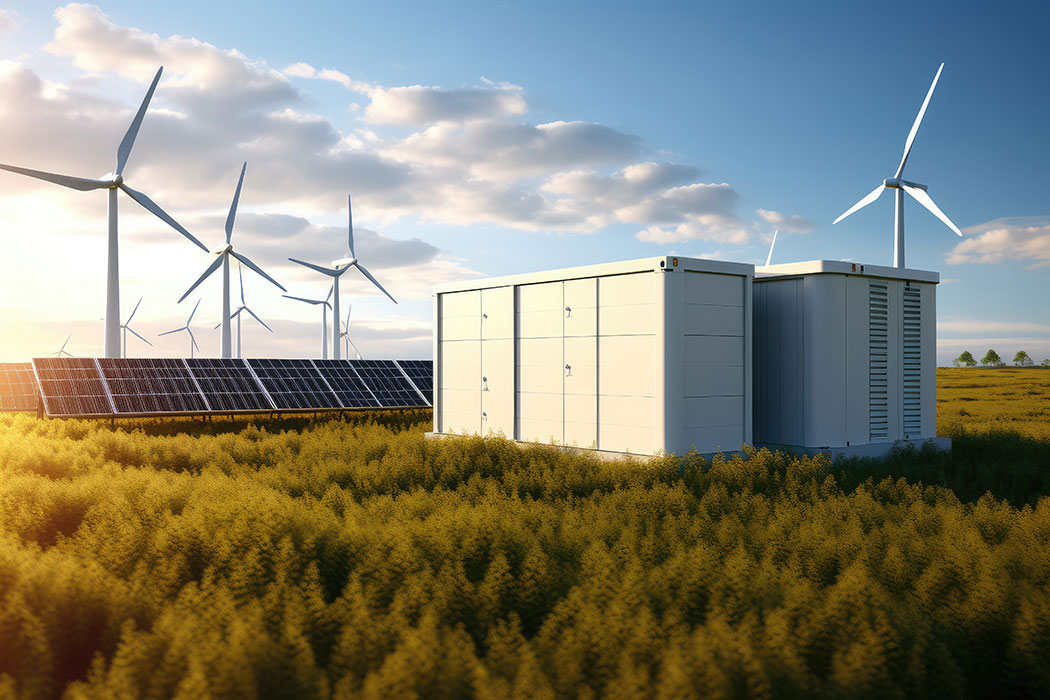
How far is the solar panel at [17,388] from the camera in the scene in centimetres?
3212

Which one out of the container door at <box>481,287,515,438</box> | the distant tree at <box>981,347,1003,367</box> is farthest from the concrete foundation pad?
the distant tree at <box>981,347,1003,367</box>

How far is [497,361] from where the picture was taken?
67.6ft

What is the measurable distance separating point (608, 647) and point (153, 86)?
39167 millimetres

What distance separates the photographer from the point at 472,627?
22.7 ft

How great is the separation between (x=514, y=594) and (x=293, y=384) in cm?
2673

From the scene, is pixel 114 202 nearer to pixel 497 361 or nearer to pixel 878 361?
pixel 497 361

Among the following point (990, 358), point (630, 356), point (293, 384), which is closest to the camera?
point (630, 356)

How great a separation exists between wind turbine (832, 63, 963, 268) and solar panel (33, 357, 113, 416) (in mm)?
31587

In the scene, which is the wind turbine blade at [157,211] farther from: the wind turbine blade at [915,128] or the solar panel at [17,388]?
the wind turbine blade at [915,128]

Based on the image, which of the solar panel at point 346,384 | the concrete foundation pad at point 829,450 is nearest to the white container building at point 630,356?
the concrete foundation pad at point 829,450

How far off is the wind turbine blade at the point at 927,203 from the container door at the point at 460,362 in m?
21.0

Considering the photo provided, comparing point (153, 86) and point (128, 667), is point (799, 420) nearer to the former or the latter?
point (128, 667)

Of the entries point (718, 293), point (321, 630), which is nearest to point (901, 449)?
point (718, 293)

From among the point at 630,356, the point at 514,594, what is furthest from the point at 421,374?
the point at 514,594
